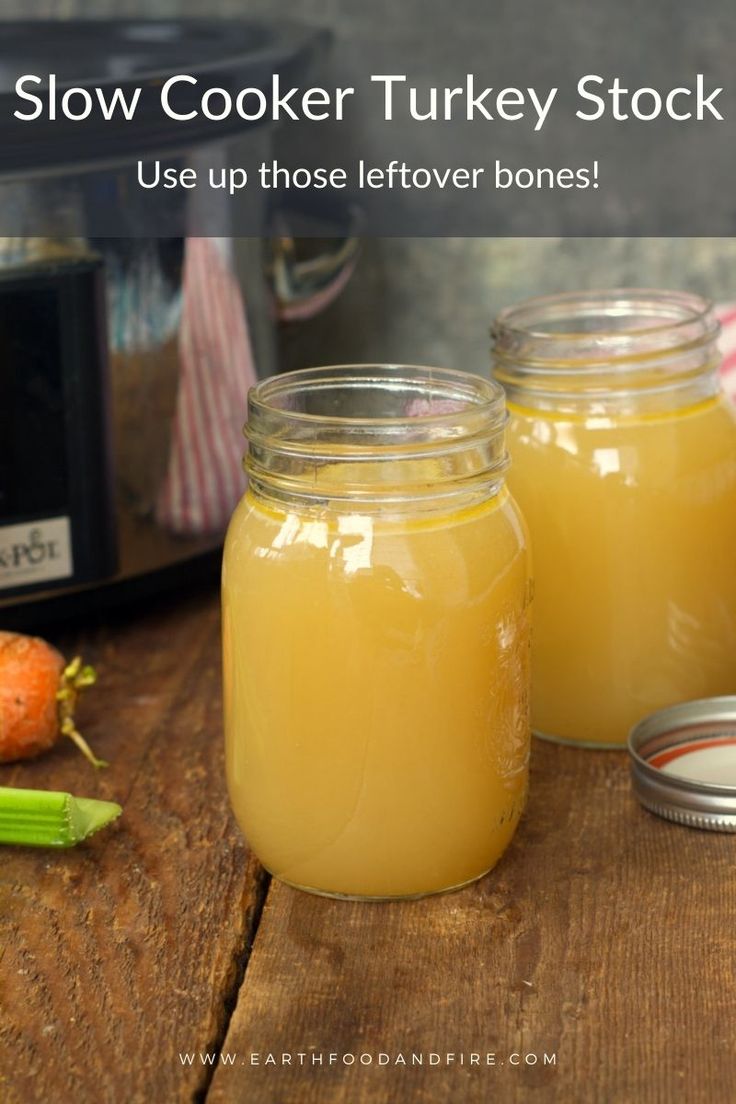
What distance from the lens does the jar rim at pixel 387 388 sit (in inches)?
34.3

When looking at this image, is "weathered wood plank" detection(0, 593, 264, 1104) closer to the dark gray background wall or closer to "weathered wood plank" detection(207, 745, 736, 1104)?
"weathered wood plank" detection(207, 745, 736, 1104)

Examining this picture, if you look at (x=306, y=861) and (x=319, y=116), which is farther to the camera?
(x=319, y=116)

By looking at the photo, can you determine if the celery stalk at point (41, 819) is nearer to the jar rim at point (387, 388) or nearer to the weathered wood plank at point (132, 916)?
the weathered wood plank at point (132, 916)

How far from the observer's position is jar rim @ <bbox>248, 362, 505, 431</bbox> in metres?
0.87

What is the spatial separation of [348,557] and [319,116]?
849 mm

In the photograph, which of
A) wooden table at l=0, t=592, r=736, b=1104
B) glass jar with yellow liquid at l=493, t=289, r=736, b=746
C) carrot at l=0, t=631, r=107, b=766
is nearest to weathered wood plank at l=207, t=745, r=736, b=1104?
wooden table at l=0, t=592, r=736, b=1104

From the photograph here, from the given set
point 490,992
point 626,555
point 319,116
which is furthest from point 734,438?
point 319,116

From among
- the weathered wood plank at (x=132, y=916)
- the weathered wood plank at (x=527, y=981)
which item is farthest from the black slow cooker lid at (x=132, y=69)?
the weathered wood plank at (x=527, y=981)

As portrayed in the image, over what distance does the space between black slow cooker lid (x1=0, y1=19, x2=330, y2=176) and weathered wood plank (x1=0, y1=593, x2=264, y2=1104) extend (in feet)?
1.40

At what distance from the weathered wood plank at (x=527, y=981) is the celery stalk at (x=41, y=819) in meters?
0.14

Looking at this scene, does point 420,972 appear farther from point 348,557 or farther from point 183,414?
point 183,414

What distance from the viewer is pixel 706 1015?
798mm

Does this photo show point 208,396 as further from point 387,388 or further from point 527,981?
point 527,981

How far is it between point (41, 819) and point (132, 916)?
0.09 m
